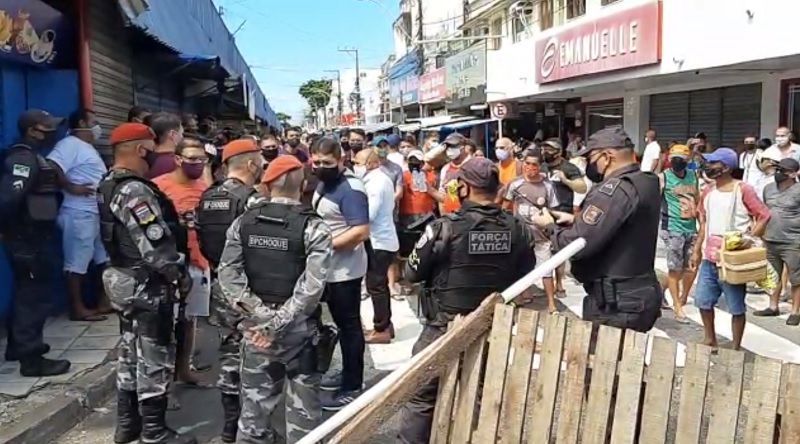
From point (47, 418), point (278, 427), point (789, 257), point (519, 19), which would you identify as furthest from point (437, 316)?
point (519, 19)

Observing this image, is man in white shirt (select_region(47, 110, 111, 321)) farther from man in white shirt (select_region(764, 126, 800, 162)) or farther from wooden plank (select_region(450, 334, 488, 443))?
man in white shirt (select_region(764, 126, 800, 162))

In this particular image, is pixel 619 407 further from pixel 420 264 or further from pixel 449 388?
pixel 420 264

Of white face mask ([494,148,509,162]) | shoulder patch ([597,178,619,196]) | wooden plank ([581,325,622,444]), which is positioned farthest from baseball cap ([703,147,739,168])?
white face mask ([494,148,509,162])

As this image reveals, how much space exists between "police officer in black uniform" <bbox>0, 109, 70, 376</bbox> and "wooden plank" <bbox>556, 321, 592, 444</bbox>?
396 cm

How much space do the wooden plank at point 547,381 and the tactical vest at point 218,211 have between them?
7.78ft

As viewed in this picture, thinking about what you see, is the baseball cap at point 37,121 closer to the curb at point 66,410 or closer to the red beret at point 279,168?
the curb at point 66,410

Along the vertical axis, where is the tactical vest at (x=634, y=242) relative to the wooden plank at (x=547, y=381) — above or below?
above

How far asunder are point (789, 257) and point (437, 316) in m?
4.76

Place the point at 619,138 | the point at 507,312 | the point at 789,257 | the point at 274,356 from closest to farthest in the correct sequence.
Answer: the point at 507,312, the point at 274,356, the point at 619,138, the point at 789,257

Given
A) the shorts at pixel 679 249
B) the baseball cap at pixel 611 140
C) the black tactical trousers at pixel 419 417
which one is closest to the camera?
the black tactical trousers at pixel 419 417

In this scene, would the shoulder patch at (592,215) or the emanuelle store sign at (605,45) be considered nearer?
the shoulder patch at (592,215)

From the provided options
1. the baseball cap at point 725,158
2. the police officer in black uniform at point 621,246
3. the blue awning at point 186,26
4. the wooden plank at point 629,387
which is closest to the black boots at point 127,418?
the police officer in black uniform at point 621,246

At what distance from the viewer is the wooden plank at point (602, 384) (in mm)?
2984

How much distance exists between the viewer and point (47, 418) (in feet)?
15.6
